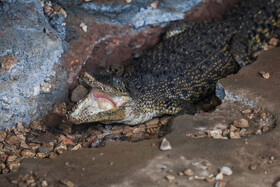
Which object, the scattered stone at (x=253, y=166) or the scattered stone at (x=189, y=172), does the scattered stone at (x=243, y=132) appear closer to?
the scattered stone at (x=253, y=166)

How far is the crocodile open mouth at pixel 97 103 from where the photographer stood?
3.85 metres

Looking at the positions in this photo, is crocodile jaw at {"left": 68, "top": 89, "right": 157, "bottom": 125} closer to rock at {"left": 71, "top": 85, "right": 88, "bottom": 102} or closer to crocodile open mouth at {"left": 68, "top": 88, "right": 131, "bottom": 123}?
crocodile open mouth at {"left": 68, "top": 88, "right": 131, "bottom": 123}

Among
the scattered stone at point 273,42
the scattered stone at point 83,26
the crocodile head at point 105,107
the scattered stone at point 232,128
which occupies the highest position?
the scattered stone at point 83,26

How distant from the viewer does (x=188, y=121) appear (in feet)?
11.5

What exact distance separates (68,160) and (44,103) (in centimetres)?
117

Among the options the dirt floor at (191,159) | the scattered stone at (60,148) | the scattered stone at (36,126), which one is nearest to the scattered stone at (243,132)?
the dirt floor at (191,159)

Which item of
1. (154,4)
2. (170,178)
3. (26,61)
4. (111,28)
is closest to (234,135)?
(170,178)

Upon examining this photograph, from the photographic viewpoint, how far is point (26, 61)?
3.82 meters

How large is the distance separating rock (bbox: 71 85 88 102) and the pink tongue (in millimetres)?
535

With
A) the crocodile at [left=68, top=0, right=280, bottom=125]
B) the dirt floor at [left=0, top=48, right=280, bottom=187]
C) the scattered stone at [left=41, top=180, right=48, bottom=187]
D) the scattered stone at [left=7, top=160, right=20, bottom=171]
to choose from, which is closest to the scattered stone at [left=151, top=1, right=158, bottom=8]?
the crocodile at [left=68, top=0, right=280, bottom=125]

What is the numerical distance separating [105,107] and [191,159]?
1248mm

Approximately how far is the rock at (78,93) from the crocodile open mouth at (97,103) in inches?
20.5

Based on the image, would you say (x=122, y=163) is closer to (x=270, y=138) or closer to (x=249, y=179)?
(x=249, y=179)

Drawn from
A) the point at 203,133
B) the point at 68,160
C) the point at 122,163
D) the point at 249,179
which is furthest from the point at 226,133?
the point at 68,160
